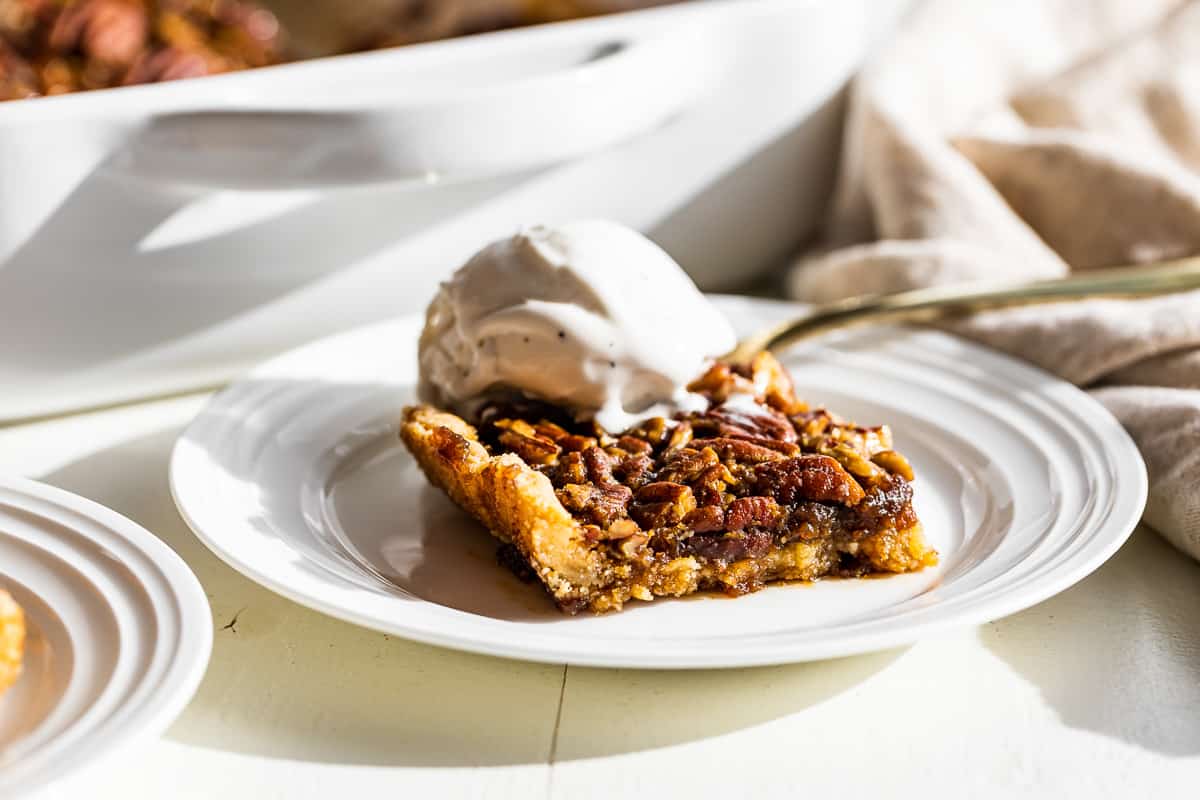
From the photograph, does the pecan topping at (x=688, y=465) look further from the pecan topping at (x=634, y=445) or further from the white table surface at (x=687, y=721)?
the white table surface at (x=687, y=721)

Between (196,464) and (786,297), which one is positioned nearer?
(196,464)

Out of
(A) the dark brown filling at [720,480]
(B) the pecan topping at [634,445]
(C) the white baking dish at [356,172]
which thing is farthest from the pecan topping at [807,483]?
(C) the white baking dish at [356,172]

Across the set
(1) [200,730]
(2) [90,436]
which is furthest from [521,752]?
(2) [90,436]

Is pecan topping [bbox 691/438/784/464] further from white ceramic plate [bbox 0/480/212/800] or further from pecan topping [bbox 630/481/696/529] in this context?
white ceramic plate [bbox 0/480/212/800]

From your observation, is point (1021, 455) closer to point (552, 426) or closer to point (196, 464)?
point (552, 426)

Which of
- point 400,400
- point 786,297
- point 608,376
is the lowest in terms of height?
point 786,297

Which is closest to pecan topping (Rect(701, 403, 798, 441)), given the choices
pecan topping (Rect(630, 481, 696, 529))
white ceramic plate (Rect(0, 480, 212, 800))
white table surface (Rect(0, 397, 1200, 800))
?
pecan topping (Rect(630, 481, 696, 529))
